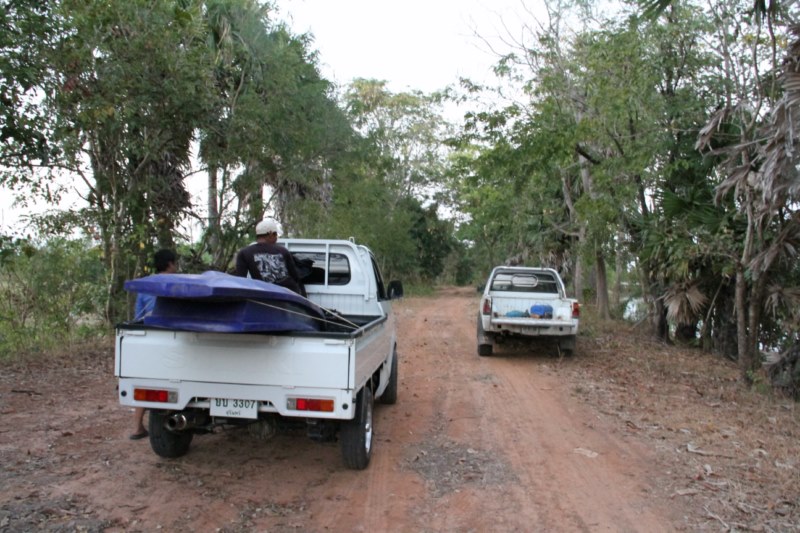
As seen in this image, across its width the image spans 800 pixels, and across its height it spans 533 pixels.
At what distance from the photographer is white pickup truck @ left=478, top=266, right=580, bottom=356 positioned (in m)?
11.8

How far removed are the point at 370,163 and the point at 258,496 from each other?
11427 mm

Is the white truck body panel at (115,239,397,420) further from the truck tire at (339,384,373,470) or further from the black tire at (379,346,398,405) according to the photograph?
the black tire at (379,346,398,405)

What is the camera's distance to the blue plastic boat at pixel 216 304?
433 cm

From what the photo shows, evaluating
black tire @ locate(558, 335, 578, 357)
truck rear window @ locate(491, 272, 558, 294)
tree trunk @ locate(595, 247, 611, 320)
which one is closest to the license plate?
black tire @ locate(558, 335, 578, 357)

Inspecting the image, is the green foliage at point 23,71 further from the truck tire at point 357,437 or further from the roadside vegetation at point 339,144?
the truck tire at point 357,437

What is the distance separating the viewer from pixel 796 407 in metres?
8.55

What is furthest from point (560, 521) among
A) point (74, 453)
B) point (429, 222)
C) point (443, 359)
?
point (429, 222)

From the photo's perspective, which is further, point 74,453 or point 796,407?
point 796,407

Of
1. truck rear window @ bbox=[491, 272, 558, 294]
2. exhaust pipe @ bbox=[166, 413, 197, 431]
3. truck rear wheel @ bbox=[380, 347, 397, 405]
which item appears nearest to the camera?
exhaust pipe @ bbox=[166, 413, 197, 431]

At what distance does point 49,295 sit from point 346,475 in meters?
8.14

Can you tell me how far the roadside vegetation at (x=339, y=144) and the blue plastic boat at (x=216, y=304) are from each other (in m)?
4.18

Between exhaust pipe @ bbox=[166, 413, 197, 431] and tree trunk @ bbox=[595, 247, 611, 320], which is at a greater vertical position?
tree trunk @ bbox=[595, 247, 611, 320]

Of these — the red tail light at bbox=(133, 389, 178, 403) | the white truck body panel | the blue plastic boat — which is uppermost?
the blue plastic boat

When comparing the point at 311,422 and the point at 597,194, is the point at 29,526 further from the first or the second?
the point at 597,194
